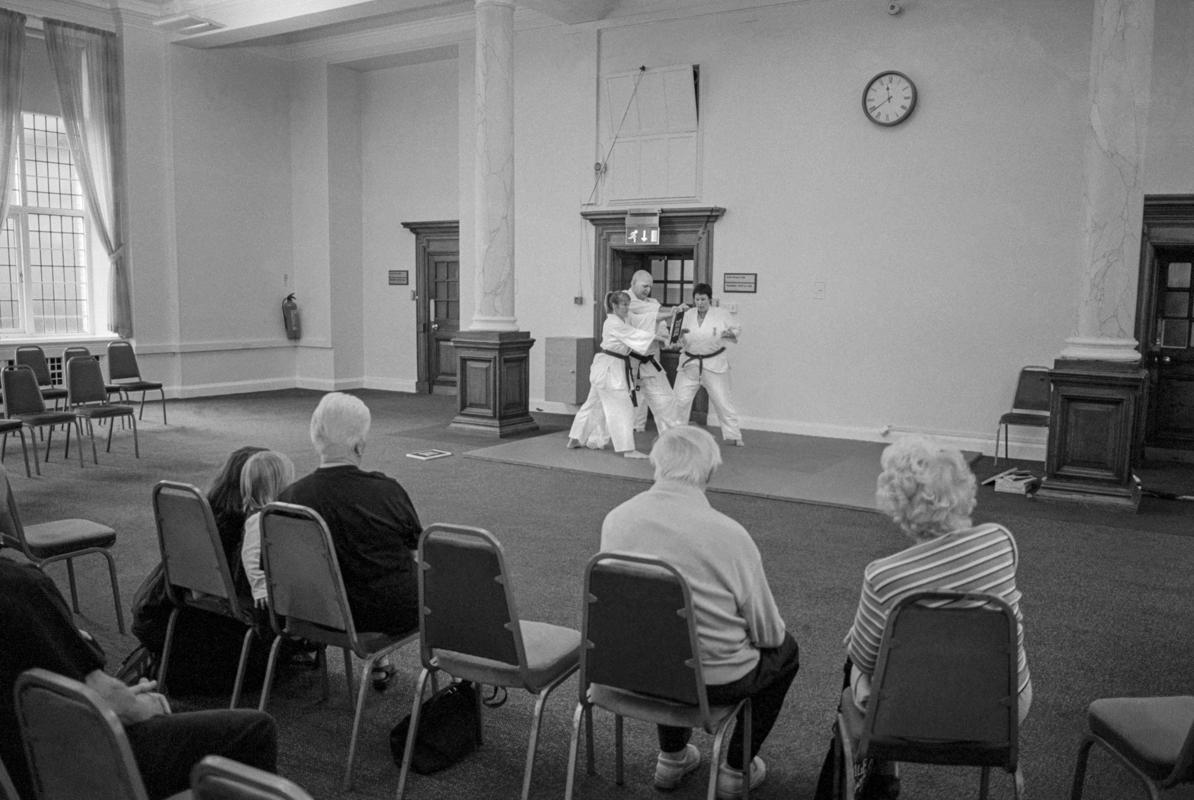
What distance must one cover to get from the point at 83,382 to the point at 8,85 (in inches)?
168

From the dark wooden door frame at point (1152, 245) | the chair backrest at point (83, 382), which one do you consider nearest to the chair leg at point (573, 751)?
the dark wooden door frame at point (1152, 245)

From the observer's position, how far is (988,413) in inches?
358

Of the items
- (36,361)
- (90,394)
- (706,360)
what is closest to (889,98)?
(706,360)

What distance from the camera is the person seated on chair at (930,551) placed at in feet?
7.87

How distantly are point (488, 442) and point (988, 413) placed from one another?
4722 mm

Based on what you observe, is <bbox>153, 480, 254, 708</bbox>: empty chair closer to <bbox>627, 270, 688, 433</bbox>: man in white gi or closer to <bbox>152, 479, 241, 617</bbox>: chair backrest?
<bbox>152, 479, 241, 617</bbox>: chair backrest

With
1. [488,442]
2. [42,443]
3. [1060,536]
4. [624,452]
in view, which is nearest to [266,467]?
[1060,536]

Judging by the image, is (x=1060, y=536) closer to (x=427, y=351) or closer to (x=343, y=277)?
(x=427, y=351)

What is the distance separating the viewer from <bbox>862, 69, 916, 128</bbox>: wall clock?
920 cm

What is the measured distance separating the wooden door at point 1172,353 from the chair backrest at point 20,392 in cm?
945

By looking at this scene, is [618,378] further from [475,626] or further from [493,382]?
[475,626]

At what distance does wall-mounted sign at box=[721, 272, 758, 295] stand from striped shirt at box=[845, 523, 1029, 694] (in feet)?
26.0

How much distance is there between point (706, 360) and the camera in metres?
9.30

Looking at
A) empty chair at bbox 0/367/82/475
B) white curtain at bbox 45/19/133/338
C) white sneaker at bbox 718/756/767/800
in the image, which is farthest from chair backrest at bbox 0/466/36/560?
white curtain at bbox 45/19/133/338
